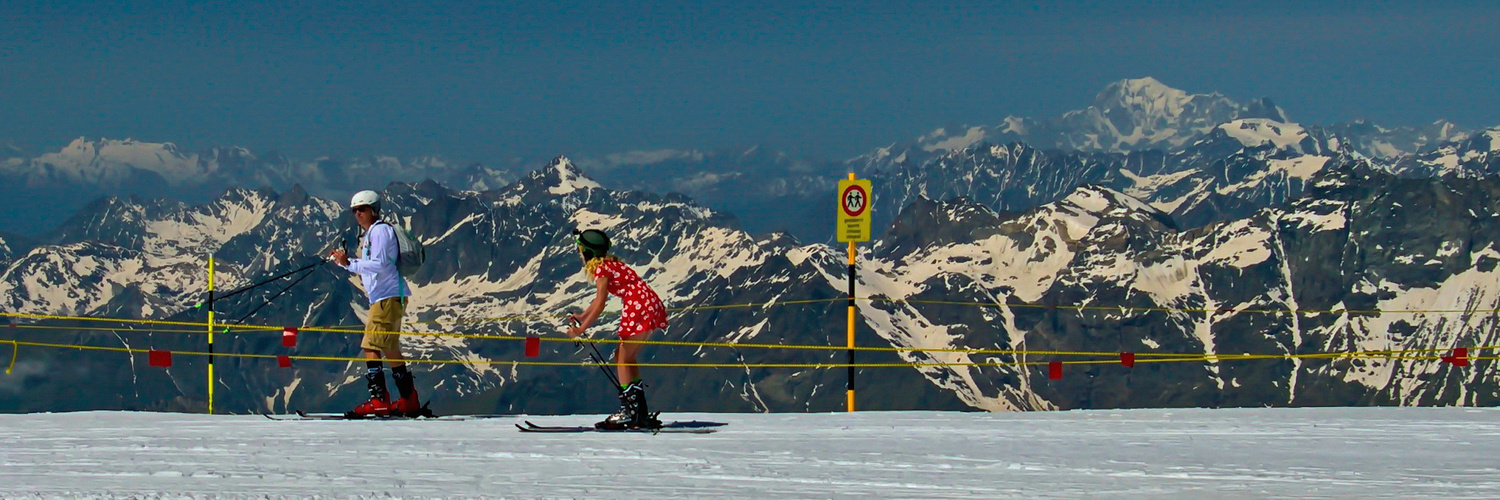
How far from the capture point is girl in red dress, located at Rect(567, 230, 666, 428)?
1597 centimetres

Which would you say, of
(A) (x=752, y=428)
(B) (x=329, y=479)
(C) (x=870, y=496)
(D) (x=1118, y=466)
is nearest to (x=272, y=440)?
(B) (x=329, y=479)

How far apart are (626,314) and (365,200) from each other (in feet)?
10.2

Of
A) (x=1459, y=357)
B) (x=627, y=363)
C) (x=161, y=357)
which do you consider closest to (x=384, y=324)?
(x=627, y=363)

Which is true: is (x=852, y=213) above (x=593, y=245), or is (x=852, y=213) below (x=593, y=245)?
above

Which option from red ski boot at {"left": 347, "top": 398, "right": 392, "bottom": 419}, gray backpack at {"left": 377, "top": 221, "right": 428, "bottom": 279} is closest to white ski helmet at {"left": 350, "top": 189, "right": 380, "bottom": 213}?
gray backpack at {"left": 377, "top": 221, "right": 428, "bottom": 279}

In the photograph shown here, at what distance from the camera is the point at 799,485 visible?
38.7ft

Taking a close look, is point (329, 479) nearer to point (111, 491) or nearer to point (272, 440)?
point (111, 491)

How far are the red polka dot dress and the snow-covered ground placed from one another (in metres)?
0.98

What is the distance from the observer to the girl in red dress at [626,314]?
16.0 metres

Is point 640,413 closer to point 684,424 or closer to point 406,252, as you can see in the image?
point 684,424

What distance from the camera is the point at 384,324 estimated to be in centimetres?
1723

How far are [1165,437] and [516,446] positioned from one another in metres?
5.73

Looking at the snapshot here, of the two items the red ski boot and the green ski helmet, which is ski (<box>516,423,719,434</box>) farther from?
the red ski boot

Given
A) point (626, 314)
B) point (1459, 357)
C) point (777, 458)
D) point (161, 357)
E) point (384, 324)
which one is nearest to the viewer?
point (777, 458)
